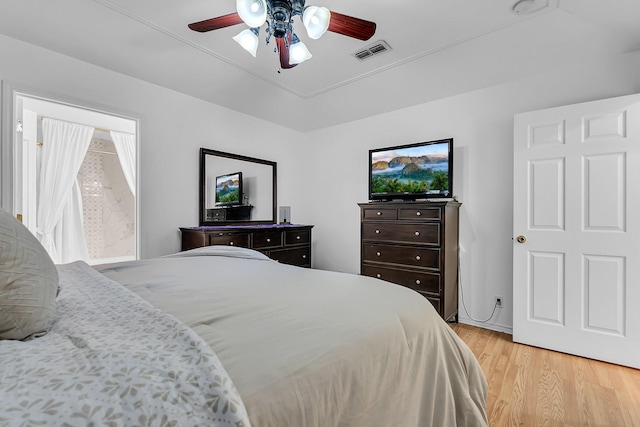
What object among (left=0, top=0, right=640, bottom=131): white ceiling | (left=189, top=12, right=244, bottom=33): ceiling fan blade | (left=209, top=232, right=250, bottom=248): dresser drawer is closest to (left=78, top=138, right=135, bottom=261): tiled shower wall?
(left=0, top=0, right=640, bottom=131): white ceiling

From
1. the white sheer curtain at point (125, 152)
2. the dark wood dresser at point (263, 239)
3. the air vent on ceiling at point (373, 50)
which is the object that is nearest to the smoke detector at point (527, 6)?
the air vent on ceiling at point (373, 50)

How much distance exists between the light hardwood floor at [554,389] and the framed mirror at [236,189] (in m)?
2.92

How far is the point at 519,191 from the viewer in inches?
105

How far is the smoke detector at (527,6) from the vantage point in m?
2.20

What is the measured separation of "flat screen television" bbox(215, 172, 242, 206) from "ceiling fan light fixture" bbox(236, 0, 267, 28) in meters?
2.18

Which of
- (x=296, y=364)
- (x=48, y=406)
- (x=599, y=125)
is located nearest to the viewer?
(x=48, y=406)

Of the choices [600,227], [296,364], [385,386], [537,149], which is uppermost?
[537,149]

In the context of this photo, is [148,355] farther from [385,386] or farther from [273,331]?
[385,386]

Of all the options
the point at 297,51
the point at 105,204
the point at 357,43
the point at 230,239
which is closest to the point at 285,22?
the point at 297,51

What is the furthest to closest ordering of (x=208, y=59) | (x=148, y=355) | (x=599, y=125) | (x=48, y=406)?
(x=208, y=59), (x=599, y=125), (x=148, y=355), (x=48, y=406)

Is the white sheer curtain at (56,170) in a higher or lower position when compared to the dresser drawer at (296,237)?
higher

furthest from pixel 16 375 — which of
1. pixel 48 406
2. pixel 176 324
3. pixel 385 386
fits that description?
pixel 385 386

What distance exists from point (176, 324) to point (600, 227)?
10.1 ft

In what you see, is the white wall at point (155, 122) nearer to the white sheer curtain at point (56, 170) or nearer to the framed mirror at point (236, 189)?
the framed mirror at point (236, 189)
